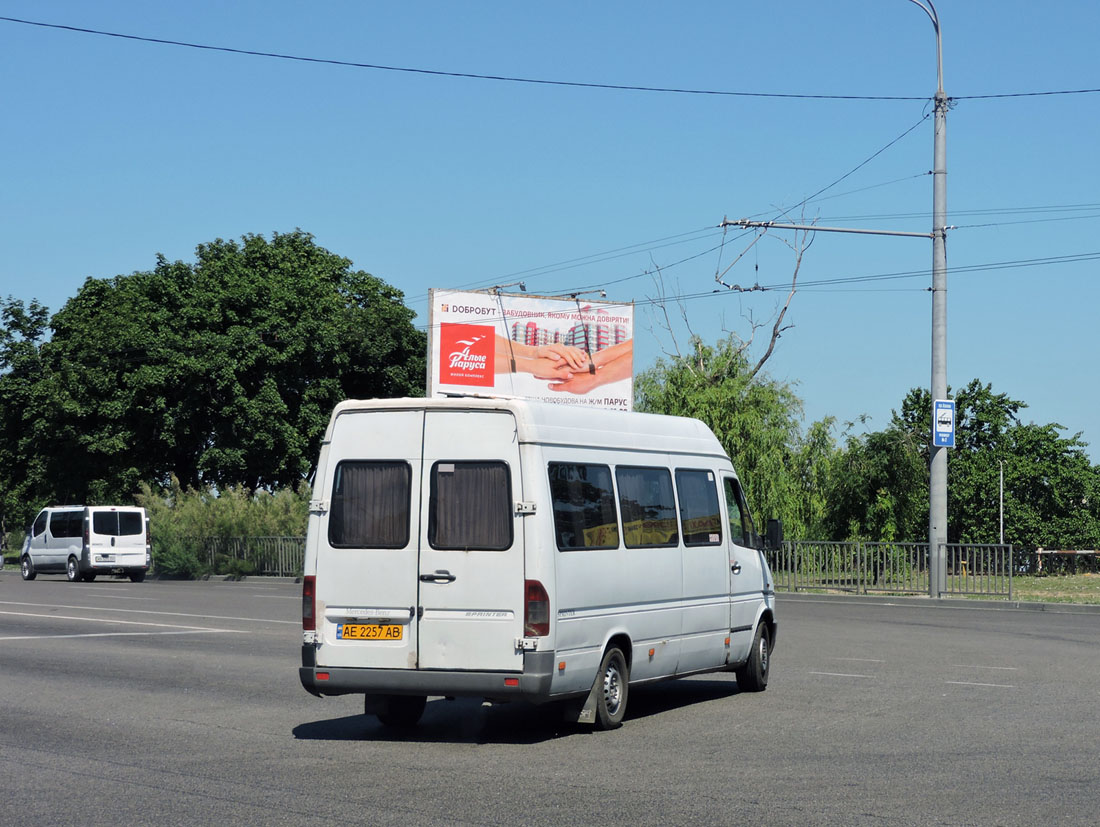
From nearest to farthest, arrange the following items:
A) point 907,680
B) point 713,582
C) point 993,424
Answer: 1. point 713,582
2. point 907,680
3. point 993,424

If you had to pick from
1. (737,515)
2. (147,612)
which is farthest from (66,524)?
(737,515)

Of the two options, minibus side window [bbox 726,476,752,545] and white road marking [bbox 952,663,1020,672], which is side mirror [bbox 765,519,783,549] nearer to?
minibus side window [bbox 726,476,752,545]

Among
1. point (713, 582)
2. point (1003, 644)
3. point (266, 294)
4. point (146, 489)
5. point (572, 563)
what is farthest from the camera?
point (266, 294)

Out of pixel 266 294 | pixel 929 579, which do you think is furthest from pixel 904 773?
pixel 266 294

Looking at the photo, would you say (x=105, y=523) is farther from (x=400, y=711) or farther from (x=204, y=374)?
(x=400, y=711)

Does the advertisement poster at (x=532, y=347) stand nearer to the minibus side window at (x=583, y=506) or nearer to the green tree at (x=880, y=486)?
the green tree at (x=880, y=486)

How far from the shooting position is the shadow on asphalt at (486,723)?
426 inches

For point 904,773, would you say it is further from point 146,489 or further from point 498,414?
point 146,489

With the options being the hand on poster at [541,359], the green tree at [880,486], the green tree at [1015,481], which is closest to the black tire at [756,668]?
the green tree at [880,486]

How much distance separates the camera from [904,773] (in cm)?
895

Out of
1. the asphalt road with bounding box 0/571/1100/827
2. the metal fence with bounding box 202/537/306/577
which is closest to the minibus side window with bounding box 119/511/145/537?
the metal fence with bounding box 202/537/306/577

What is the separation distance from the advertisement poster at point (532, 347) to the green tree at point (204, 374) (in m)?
11.5

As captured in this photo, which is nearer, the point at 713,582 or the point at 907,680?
the point at 713,582

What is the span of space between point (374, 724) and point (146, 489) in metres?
42.2
